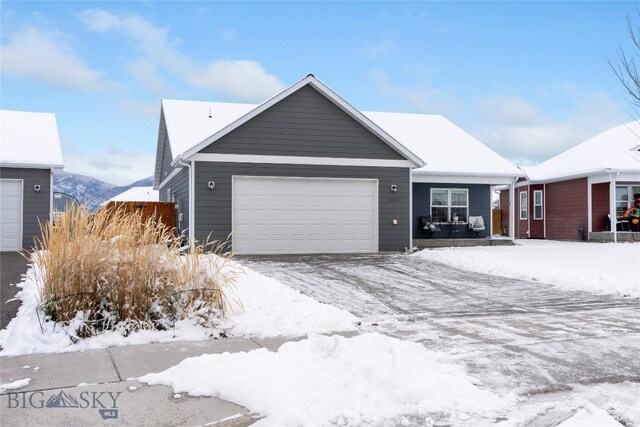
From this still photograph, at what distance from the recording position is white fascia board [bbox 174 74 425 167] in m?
14.7

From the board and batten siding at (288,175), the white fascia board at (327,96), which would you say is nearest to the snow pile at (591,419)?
the board and batten siding at (288,175)

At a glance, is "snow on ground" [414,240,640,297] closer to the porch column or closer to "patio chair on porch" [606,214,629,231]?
the porch column

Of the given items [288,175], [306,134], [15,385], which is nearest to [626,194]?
[306,134]

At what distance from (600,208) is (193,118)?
56.5 feet

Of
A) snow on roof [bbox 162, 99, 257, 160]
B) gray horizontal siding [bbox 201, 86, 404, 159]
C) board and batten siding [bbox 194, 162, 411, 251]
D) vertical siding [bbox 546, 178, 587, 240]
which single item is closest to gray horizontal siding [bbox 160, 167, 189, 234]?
snow on roof [bbox 162, 99, 257, 160]

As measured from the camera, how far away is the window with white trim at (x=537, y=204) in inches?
1040

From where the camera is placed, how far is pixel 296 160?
51.2 ft

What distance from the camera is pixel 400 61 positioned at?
770 inches

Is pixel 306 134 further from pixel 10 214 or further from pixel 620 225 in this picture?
pixel 620 225

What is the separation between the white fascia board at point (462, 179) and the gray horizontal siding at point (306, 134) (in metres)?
3.24

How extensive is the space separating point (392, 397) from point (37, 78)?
1819cm

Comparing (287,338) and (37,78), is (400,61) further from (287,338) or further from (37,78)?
(287,338)

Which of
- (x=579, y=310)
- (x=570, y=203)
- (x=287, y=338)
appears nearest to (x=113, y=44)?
(x=287, y=338)

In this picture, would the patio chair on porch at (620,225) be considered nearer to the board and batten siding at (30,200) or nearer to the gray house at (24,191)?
the gray house at (24,191)
